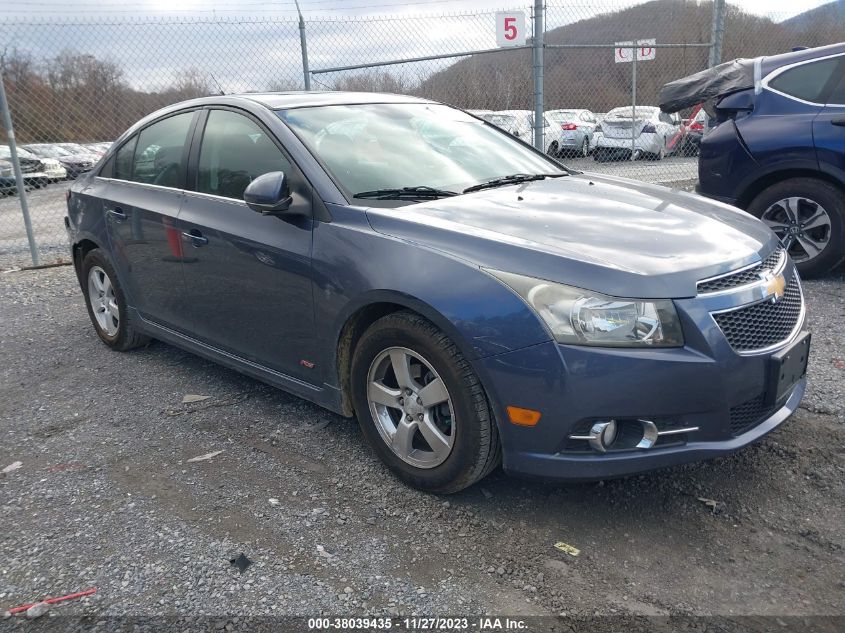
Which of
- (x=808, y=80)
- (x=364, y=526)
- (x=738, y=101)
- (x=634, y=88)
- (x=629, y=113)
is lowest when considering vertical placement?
(x=364, y=526)

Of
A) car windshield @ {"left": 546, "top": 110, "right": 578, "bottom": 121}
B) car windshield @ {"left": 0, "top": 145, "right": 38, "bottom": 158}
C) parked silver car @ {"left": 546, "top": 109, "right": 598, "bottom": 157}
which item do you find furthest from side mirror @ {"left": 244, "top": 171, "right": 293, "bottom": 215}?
parked silver car @ {"left": 546, "top": 109, "right": 598, "bottom": 157}

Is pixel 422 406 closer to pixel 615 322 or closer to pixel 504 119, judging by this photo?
pixel 615 322

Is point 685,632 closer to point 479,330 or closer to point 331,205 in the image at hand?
point 479,330

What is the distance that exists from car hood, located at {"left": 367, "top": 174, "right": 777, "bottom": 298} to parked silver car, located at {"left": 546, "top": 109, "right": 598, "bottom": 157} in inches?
483

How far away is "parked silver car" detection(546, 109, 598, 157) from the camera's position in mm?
15547

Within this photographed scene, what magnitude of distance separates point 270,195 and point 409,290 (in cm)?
85

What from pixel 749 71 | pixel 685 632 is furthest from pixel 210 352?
pixel 749 71

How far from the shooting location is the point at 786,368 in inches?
112

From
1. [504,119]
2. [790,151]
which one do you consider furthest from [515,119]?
[790,151]

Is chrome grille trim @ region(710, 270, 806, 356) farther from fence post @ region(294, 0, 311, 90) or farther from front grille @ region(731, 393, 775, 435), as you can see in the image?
fence post @ region(294, 0, 311, 90)

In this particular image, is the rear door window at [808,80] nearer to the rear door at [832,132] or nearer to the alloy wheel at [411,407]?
the rear door at [832,132]

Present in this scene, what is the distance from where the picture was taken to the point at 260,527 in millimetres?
2930

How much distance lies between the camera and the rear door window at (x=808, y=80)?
581cm

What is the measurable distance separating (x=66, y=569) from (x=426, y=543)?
1.34m
